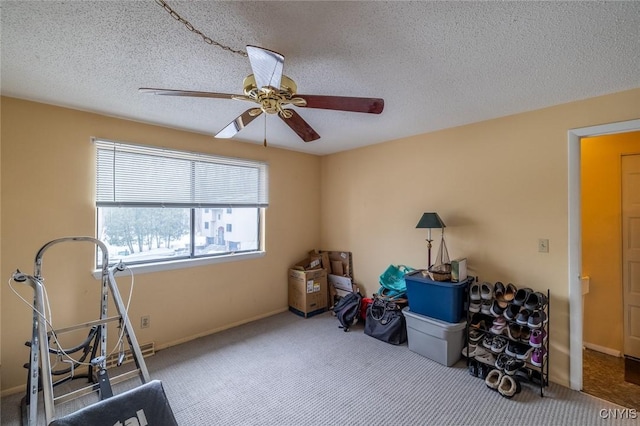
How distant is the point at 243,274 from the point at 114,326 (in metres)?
1.42

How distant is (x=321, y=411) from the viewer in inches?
78.1

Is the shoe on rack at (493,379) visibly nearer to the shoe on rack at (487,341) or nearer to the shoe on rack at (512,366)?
the shoe on rack at (512,366)

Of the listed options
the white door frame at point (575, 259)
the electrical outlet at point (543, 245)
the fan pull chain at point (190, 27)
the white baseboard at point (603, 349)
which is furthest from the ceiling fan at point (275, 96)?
the white baseboard at point (603, 349)

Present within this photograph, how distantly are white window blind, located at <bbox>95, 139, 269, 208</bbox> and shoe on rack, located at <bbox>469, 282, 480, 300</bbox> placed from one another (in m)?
2.69

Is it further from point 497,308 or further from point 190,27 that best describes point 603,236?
point 190,27

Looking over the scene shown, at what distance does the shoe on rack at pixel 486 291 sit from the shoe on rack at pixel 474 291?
3cm

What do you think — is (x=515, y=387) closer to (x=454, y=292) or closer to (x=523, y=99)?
(x=454, y=292)

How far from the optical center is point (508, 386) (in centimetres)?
221

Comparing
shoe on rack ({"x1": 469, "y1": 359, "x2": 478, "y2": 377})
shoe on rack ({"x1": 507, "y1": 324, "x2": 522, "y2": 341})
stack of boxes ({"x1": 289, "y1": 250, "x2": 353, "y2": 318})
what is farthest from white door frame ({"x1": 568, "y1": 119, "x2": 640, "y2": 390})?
stack of boxes ({"x1": 289, "y1": 250, "x2": 353, "y2": 318})

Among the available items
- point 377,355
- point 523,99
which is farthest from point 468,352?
point 523,99

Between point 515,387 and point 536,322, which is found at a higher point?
point 536,322

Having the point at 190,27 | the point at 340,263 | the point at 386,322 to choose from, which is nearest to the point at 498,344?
A: the point at 386,322

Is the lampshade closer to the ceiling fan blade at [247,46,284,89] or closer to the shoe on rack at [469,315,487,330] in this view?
the shoe on rack at [469,315,487,330]

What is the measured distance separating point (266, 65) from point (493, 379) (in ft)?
9.53
